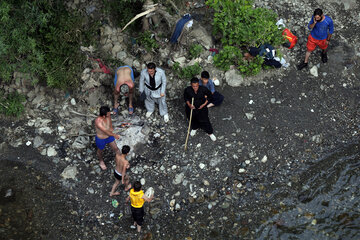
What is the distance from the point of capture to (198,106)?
7.81 meters

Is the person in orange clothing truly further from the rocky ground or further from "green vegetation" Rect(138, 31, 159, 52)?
"green vegetation" Rect(138, 31, 159, 52)

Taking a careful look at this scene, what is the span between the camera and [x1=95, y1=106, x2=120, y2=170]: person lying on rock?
7.06m

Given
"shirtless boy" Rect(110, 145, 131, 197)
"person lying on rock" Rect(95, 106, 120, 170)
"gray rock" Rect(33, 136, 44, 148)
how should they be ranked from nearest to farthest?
"shirtless boy" Rect(110, 145, 131, 197)
"person lying on rock" Rect(95, 106, 120, 170)
"gray rock" Rect(33, 136, 44, 148)

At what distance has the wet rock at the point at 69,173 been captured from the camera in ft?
26.2

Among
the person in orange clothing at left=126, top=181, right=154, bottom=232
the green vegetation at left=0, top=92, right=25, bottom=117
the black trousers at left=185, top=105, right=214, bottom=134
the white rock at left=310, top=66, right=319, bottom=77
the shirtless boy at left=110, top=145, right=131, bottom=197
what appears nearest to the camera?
the person in orange clothing at left=126, top=181, right=154, bottom=232

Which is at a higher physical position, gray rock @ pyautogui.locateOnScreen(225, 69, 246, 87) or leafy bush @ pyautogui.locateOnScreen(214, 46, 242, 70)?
leafy bush @ pyautogui.locateOnScreen(214, 46, 242, 70)

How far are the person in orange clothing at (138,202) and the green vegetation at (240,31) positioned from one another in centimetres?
388

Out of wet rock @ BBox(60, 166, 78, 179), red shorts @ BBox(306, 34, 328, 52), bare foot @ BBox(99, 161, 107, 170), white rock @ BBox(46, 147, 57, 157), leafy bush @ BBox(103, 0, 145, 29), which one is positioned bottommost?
wet rock @ BBox(60, 166, 78, 179)

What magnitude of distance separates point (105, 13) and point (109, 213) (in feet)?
15.4

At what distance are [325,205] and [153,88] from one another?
4225mm

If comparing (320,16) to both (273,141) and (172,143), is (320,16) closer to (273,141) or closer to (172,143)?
(273,141)

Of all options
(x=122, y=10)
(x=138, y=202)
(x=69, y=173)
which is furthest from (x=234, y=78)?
(x=69, y=173)

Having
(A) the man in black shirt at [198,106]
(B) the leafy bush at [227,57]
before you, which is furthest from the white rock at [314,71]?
(A) the man in black shirt at [198,106]

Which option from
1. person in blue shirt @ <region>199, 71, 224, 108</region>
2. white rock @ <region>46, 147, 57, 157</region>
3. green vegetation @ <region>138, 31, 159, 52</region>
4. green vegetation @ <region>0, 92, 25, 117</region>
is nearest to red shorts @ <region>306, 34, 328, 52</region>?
person in blue shirt @ <region>199, 71, 224, 108</region>
